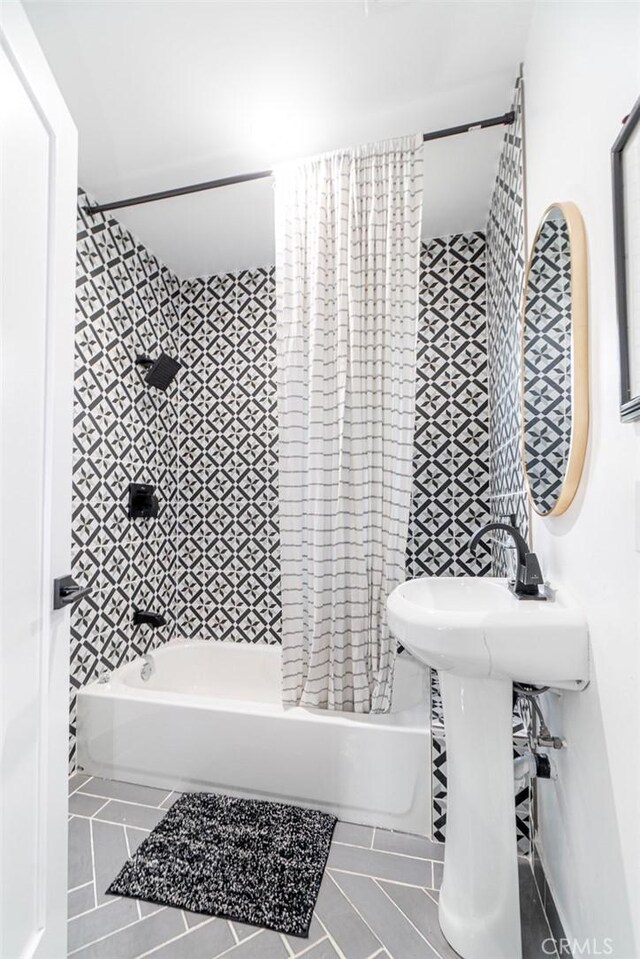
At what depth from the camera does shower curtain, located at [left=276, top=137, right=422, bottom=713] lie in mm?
1760

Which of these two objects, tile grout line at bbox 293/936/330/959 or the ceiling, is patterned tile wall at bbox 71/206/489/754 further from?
tile grout line at bbox 293/936/330/959

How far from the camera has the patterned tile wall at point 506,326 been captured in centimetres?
168

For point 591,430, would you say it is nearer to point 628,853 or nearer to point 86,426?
point 628,853

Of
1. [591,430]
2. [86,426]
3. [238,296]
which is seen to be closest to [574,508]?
[591,430]

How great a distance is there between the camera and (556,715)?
127cm

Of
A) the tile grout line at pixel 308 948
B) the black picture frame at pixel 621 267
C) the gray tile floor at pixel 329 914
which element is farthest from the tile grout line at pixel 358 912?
the black picture frame at pixel 621 267

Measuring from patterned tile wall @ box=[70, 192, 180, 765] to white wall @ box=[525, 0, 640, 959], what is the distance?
1981mm

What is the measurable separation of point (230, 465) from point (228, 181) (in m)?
1.50

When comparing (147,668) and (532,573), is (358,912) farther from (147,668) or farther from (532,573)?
(147,668)

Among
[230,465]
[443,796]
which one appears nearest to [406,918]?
[443,796]

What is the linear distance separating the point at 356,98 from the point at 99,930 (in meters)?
2.84

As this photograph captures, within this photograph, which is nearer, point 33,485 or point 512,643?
point 33,485

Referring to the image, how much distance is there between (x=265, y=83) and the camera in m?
1.62

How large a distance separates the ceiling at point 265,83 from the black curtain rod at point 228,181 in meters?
0.07
